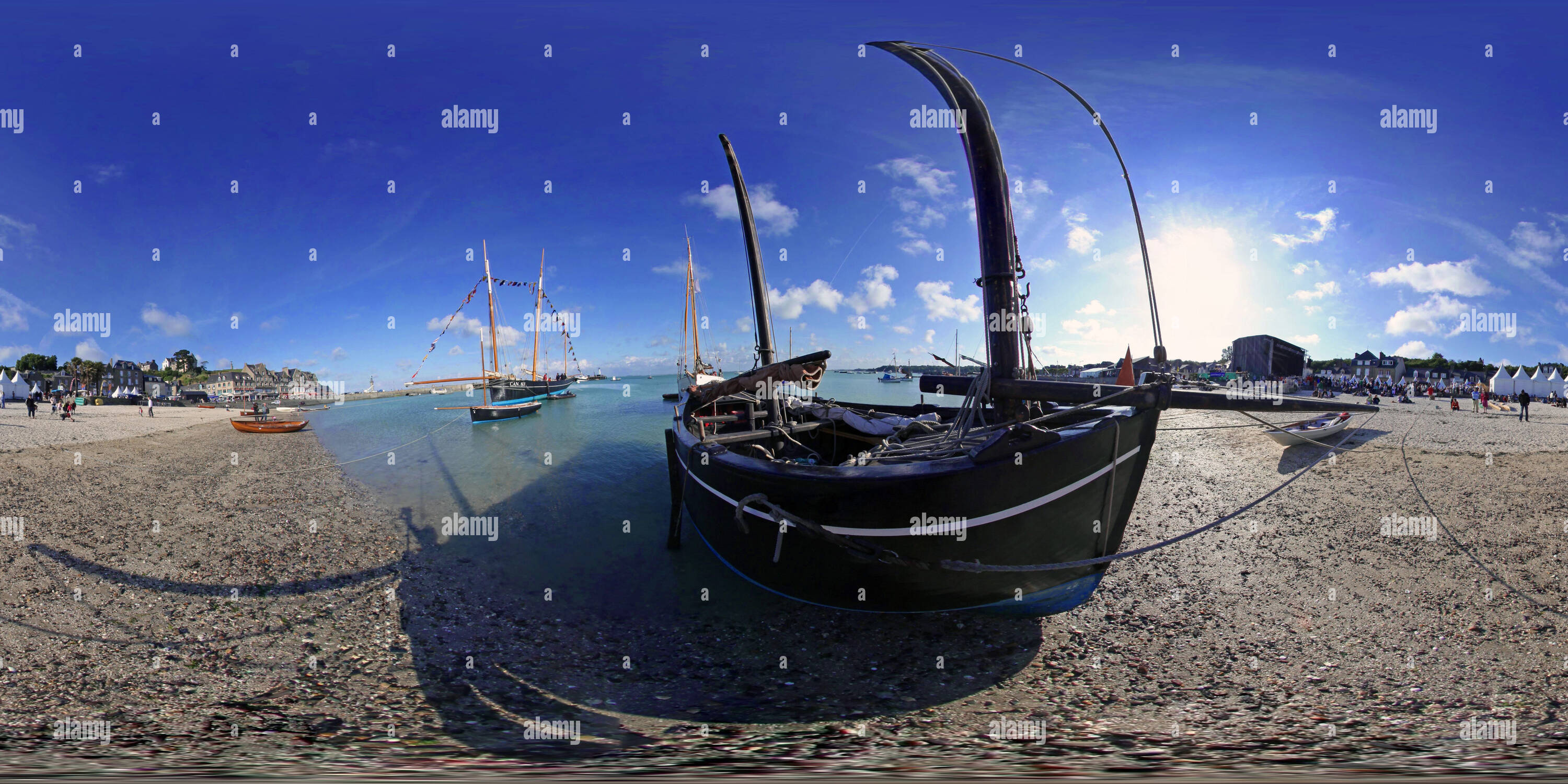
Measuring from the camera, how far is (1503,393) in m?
44.6

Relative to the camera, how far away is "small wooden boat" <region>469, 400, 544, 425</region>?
36.9m

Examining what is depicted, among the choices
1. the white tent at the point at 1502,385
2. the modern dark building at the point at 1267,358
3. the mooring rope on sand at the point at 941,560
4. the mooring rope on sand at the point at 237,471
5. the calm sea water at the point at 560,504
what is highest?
the modern dark building at the point at 1267,358

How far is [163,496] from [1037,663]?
19.2m

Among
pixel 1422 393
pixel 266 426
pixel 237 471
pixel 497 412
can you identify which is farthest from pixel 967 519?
pixel 1422 393

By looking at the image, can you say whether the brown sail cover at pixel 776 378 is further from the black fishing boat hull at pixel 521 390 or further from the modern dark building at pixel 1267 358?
the black fishing boat hull at pixel 521 390

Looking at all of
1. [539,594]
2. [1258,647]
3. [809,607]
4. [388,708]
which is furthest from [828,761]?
[539,594]

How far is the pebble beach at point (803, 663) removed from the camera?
133 inches

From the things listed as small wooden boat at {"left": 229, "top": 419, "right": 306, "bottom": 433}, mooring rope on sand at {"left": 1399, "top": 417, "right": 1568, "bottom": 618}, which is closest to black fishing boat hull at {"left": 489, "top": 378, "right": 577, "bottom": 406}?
small wooden boat at {"left": 229, "top": 419, "right": 306, "bottom": 433}

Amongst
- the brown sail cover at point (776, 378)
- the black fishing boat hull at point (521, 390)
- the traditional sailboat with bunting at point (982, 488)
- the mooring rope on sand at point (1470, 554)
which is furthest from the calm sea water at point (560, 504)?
the mooring rope on sand at point (1470, 554)

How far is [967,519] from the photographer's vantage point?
4.91 meters

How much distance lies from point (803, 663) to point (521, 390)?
54078 millimetres

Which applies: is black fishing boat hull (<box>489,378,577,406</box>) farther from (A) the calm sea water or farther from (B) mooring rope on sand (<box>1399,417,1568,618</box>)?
(B) mooring rope on sand (<box>1399,417,1568,618</box>)

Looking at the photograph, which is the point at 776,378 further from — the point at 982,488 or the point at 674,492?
the point at 982,488

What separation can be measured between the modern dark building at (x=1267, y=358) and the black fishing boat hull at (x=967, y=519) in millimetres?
9191
